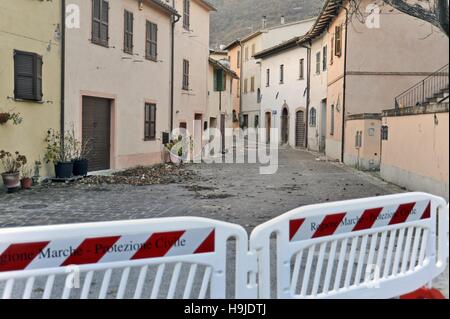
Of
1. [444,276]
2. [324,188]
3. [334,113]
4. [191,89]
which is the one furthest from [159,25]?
[444,276]

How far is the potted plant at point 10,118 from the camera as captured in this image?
1080 centimetres

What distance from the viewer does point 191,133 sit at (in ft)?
76.2

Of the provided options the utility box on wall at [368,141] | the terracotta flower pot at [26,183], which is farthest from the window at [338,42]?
the terracotta flower pot at [26,183]

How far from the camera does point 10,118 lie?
11094 millimetres

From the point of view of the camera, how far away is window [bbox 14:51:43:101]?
450 inches

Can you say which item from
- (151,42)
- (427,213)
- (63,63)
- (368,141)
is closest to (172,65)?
(151,42)

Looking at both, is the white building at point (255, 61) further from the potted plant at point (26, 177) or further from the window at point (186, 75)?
the potted plant at point (26, 177)

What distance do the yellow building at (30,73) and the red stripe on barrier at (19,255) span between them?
8962 mm

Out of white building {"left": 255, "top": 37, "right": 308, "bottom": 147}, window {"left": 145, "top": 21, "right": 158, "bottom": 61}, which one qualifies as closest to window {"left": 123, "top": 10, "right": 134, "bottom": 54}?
window {"left": 145, "top": 21, "right": 158, "bottom": 61}

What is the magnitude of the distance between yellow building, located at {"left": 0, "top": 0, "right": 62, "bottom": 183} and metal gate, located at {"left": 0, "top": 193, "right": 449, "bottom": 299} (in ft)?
26.8

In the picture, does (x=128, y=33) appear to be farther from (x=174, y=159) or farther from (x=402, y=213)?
(x=402, y=213)

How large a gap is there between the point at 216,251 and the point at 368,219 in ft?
4.42

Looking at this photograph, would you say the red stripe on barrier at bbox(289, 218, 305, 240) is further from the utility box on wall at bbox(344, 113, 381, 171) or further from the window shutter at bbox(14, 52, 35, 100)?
the utility box on wall at bbox(344, 113, 381, 171)
